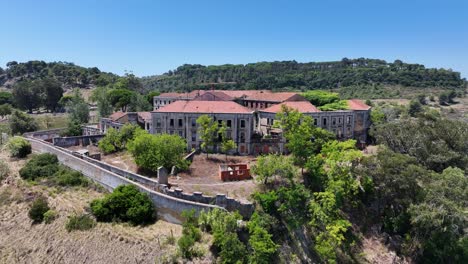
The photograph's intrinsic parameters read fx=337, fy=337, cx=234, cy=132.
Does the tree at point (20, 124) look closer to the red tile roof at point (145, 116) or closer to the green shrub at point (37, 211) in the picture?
the red tile roof at point (145, 116)

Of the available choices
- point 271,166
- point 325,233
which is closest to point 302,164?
point 271,166

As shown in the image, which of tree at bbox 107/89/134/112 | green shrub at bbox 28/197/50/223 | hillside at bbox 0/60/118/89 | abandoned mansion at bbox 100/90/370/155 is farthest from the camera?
hillside at bbox 0/60/118/89

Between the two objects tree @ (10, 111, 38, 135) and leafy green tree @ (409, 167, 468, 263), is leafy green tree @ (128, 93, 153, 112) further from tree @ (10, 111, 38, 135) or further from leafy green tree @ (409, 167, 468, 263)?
leafy green tree @ (409, 167, 468, 263)

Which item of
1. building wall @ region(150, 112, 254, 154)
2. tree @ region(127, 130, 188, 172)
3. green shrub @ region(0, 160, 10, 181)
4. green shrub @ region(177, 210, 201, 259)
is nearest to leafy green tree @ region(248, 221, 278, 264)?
green shrub @ region(177, 210, 201, 259)

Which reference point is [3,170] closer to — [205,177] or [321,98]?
[205,177]

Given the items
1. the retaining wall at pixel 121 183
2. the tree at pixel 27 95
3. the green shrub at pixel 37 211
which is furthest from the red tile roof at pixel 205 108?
the tree at pixel 27 95
